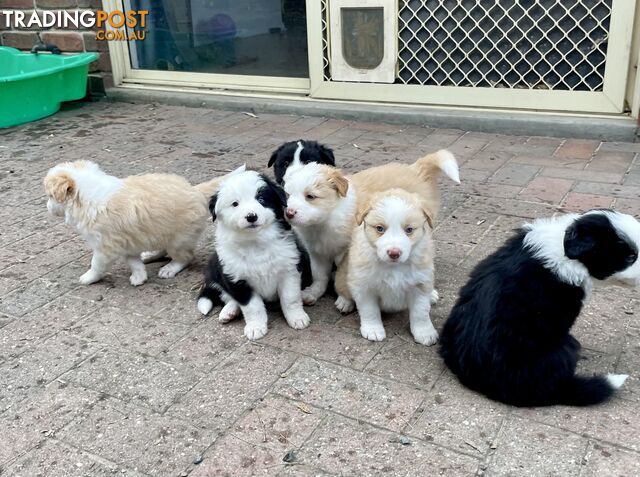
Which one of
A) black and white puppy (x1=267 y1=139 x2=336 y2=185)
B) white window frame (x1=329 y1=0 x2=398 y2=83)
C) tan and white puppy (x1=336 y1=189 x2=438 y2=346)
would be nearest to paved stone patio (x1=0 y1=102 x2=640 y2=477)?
tan and white puppy (x1=336 y1=189 x2=438 y2=346)

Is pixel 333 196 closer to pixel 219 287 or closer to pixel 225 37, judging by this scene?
pixel 219 287

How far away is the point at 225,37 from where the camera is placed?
8.51 meters

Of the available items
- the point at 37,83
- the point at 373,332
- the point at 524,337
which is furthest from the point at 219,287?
the point at 37,83

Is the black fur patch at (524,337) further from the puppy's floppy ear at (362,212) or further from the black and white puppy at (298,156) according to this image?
the black and white puppy at (298,156)

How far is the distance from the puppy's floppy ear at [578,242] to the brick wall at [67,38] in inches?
306

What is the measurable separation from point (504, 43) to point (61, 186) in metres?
4.78

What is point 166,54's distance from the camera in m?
8.95

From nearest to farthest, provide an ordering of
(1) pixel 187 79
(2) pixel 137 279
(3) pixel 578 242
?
(3) pixel 578 242
(2) pixel 137 279
(1) pixel 187 79

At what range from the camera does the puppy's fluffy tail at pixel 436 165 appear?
12.2ft

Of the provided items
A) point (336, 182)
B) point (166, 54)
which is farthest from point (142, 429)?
point (166, 54)

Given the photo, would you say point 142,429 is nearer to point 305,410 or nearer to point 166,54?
point 305,410

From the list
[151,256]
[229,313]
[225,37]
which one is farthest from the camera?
[225,37]

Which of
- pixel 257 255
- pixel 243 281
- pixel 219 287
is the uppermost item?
pixel 257 255

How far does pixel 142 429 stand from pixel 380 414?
1034 millimetres
